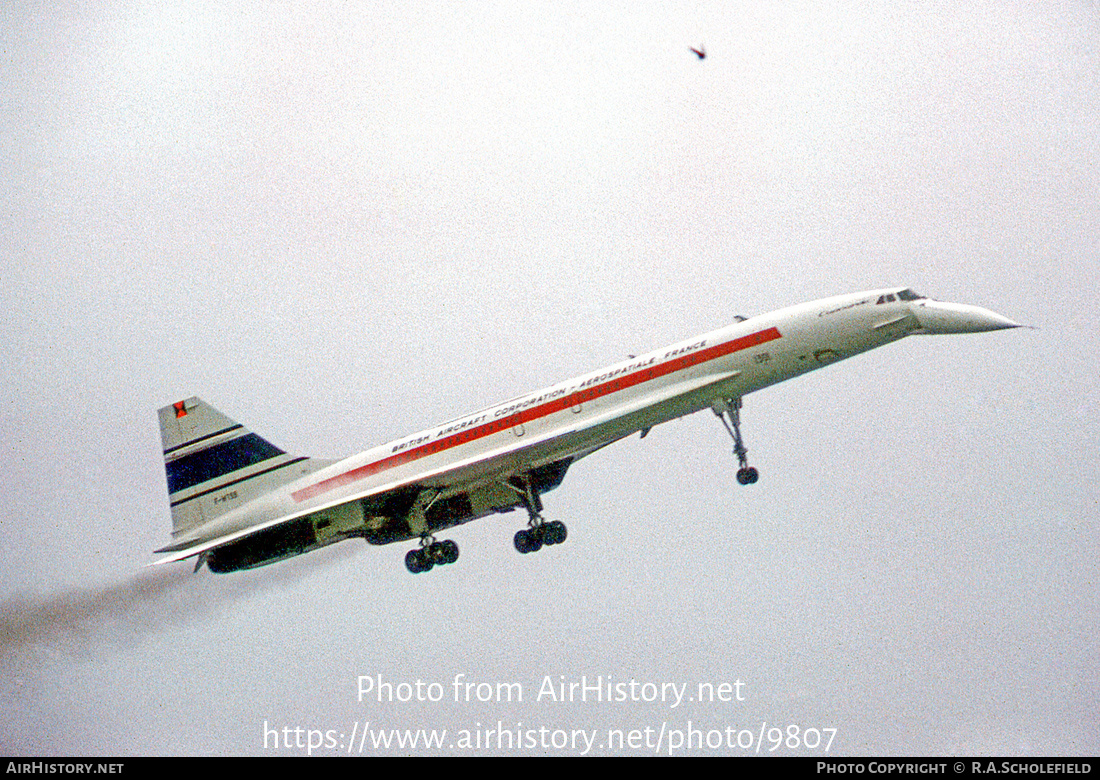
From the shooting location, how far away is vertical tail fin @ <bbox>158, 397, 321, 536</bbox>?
92.8 ft

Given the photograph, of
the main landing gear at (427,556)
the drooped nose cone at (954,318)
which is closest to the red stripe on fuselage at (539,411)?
the main landing gear at (427,556)

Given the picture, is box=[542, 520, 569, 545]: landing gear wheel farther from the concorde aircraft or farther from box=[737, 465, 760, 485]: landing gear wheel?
box=[737, 465, 760, 485]: landing gear wheel

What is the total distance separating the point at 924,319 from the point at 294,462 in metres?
12.6

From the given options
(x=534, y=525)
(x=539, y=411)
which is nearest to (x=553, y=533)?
(x=534, y=525)

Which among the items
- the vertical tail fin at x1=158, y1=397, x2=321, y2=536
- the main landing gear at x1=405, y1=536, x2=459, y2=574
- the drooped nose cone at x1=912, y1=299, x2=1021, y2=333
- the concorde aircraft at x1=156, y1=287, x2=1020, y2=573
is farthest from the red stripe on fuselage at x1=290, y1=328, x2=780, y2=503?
the drooped nose cone at x1=912, y1=299, x2=1021, y2=333

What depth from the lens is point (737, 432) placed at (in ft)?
82.4

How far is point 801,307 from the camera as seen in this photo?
24.8 metres

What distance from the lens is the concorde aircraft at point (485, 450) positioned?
24516mm

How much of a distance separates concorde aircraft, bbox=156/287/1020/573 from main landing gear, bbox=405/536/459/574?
0.09ft

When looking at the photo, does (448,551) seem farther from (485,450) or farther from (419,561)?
(485,450)
